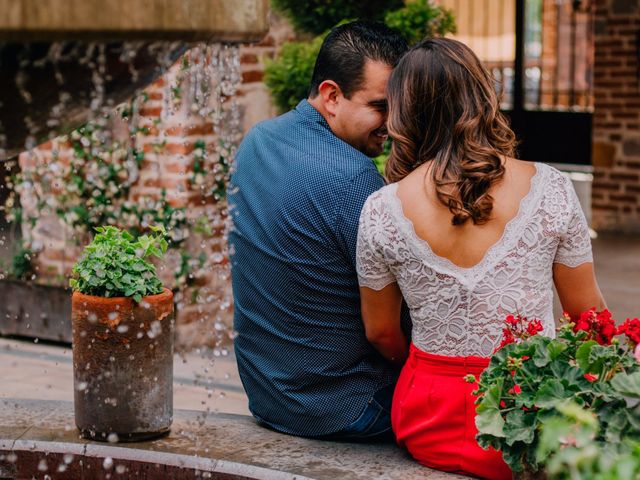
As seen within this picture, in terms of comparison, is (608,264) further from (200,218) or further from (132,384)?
(132,384)

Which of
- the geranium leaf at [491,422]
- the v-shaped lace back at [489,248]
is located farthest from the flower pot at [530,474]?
the v-shaped lace back at [489,248]

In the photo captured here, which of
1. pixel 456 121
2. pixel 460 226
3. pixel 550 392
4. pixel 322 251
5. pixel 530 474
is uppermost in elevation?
pixel 456 121

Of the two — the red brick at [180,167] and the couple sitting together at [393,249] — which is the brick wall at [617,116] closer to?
the red brick at [180,167]

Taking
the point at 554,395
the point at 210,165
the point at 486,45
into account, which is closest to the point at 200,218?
the point at 210,165

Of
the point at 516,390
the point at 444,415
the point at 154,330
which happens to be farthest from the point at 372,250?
the point at 154,330

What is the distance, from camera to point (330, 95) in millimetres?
3703

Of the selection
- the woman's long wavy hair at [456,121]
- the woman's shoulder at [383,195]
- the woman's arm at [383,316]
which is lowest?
the woman's arm at [383,316]

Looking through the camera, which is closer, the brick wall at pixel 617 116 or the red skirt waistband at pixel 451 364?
the red skirt waistband at pixel 451 364

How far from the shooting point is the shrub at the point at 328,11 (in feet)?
19.2

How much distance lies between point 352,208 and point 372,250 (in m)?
0.25

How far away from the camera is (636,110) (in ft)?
34.9

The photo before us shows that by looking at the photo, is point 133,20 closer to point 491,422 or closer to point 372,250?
point 372,250

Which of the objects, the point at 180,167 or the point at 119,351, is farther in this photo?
the point at 180,167

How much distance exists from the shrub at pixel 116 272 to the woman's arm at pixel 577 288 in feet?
4.24
